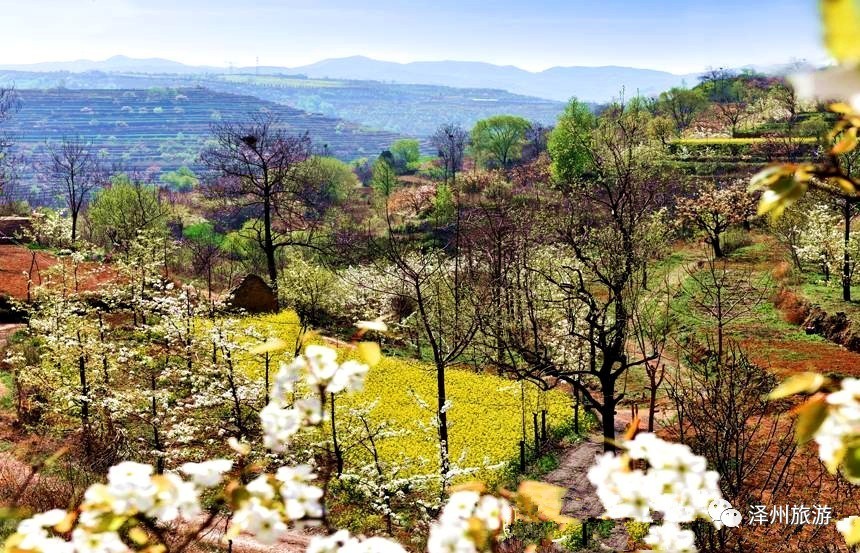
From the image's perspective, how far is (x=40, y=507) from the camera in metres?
9.57

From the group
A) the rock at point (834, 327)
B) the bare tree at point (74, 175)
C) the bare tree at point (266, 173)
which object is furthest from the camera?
the bare tree at point (74, 175)

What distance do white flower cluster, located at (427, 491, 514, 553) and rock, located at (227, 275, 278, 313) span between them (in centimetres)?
2322

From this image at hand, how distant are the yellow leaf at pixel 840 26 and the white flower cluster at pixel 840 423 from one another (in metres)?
0.83

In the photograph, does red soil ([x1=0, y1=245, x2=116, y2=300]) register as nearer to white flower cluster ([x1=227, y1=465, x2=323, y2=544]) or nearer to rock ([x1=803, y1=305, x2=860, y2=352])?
white flower cluster ([x1=227, y1=465, x2=323, y2=544])

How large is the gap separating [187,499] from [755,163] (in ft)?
186

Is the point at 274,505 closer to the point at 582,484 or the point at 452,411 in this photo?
the point at 582,484

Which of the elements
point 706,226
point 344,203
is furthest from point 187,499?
point 344,203

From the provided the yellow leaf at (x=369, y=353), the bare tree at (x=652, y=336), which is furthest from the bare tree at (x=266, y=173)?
the yellow leaf at (x=369, y=353)

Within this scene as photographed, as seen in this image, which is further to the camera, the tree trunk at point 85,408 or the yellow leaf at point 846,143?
the tree trunk at point 85,408

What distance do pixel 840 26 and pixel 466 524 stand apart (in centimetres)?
146

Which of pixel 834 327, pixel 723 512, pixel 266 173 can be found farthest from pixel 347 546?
pixel 834 327

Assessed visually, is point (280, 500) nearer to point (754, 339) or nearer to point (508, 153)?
point (754, 339)

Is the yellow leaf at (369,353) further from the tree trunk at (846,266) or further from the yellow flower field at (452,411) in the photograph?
the tree trunk at (846,266)

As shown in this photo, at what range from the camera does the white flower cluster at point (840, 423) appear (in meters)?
1.37
